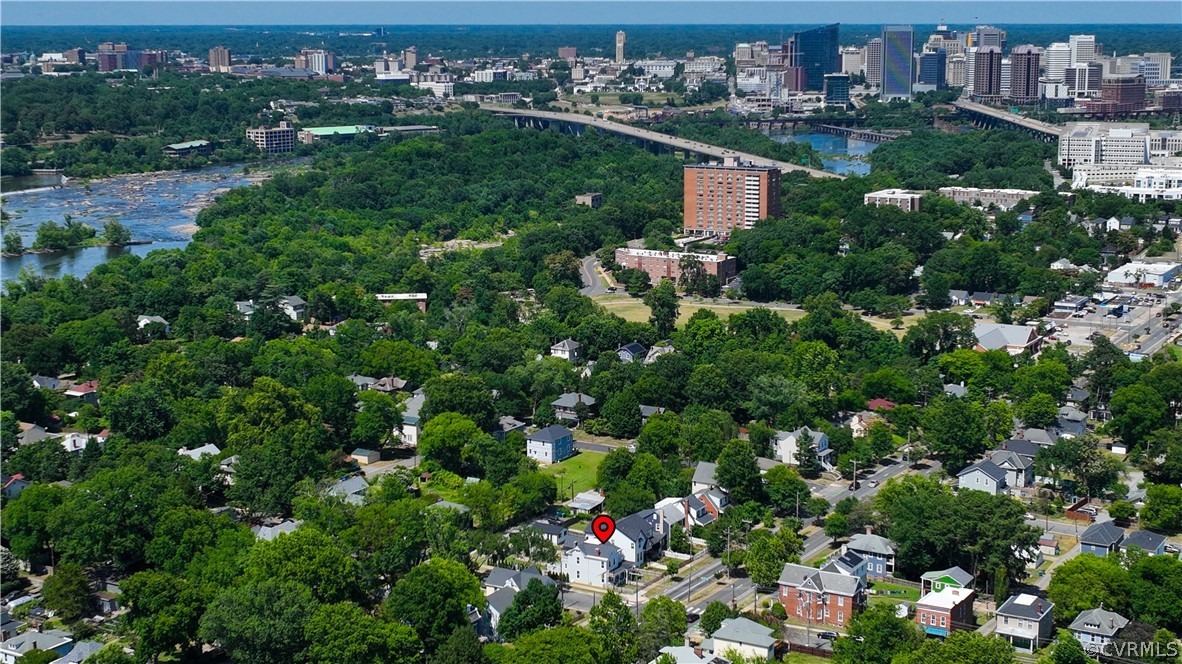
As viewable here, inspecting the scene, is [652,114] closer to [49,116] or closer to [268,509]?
[49,116]

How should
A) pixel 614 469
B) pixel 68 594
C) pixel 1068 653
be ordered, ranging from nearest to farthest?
1. pixel 1068 653
2. pixel 68 594
3. pixel 614 469

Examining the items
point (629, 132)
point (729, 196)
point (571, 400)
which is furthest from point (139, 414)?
point (629, 132)

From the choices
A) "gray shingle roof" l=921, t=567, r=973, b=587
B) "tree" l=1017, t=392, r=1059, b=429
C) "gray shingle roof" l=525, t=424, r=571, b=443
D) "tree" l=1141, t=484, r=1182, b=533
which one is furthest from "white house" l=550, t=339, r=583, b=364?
"gray shingle roof" l=921, t=567, r=973, b=587

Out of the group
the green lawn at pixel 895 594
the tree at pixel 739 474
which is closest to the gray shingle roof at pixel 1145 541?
the green lawn at pixel 895 594

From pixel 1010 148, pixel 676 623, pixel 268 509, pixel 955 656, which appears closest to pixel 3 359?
pixel 268 509

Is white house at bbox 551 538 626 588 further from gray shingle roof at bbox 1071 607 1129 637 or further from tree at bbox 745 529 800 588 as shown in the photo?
gray shingle roof at bbox 1071 607 1129 637

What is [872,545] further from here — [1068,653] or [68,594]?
[68,594]
